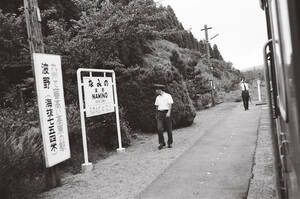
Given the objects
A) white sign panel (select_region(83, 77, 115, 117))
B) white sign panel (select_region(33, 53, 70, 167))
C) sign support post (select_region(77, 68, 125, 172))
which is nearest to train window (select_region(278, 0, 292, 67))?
white sign panel (select_region(33, 53, 70, 167))

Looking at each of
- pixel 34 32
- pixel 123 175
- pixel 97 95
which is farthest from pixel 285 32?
pixel 97 95

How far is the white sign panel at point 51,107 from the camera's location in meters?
7.13

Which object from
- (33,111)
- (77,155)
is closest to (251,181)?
(77,155)

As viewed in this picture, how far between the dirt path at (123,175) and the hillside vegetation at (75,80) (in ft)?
1.86

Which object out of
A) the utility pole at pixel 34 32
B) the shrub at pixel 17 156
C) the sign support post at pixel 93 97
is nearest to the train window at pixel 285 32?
the shrub at pixel 17 156

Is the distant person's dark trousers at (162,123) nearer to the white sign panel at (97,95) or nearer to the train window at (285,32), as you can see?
the white sign panel at (97,95)

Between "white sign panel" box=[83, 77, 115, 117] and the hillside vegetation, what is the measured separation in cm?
101

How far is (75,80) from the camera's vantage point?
13.5 m

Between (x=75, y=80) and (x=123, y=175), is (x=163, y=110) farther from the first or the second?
(x=75, y=80)

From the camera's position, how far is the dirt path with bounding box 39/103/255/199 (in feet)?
22.8

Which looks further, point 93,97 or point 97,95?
point 97,95

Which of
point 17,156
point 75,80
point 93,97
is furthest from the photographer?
point 75,80

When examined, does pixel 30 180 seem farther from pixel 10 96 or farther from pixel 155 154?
pixel 10 96

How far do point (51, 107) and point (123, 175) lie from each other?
6.82 feet
